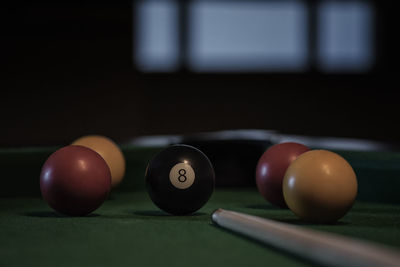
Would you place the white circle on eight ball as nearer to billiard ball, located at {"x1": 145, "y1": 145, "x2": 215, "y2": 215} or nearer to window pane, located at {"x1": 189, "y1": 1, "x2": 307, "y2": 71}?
billiard ball, located at {"x1": 145, "y1": 145, "x2": 215, "y2": 215}

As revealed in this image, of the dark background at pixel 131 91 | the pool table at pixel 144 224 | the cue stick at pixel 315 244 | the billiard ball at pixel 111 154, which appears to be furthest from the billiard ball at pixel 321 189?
the dark background at pixel 131 91

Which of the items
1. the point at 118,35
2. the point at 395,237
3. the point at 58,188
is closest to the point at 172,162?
the point at 58,188

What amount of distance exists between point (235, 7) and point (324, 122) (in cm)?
216

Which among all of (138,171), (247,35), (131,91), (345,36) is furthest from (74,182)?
(345,36)

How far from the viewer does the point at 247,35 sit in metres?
9.14

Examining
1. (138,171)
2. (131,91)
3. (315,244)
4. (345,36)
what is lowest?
(138,171)

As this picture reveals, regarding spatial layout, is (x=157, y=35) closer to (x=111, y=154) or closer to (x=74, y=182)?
(x=111, y=154)

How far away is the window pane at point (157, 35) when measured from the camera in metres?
8.84

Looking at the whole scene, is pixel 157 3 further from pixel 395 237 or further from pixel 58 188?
pixel 395 237

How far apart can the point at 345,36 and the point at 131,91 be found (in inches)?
131

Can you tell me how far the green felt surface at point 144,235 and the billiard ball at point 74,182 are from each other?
2.4 inches

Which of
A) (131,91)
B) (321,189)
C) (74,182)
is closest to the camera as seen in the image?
(321,189)

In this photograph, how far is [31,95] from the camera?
8680 millimetres

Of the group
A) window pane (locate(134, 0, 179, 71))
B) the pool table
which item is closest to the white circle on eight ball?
the pool table
